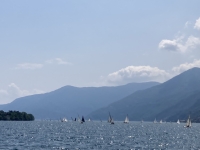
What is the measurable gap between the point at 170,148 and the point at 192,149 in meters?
5.20

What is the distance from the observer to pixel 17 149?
89.6 m

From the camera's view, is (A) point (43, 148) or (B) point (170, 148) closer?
(A) point (43, 148)

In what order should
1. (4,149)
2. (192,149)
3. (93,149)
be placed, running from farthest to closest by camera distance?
1. (192,149)
2. (93,149)
3. (4,149)

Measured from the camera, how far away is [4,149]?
88750mm

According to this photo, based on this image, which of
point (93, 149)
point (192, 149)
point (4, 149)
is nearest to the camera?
point (4, 149)

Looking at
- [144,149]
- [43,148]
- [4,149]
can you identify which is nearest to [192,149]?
[144,149]

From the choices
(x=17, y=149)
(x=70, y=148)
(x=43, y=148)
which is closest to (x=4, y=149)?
(x=17, y=149)

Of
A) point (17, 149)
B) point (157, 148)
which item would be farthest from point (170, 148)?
point (17, 149)

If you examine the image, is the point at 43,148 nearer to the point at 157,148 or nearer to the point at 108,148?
the point at 108,148

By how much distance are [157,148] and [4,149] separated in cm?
3582

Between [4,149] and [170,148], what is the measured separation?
39.4m

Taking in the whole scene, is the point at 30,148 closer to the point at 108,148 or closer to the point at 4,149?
the point at 4,149

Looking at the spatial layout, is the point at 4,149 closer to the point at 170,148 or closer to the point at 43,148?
the point at 43,148

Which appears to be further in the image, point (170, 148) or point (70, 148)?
point (170, 148)
